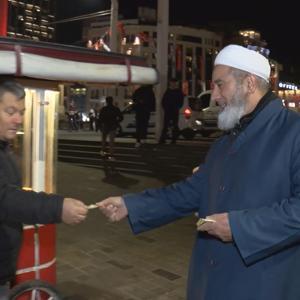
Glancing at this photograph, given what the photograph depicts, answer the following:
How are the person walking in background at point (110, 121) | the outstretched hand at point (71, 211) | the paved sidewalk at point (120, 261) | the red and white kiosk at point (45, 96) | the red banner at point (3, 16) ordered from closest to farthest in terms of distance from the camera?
1. the outstretched hand at point (71, 211)
2. the red and white kiosk at point (45, 96)
3. the red banner at point (3, 16)
4. the paved sidewalk at point (120, 261)
5. the person walking in background at point (110, 121)

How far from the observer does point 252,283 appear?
2396mm

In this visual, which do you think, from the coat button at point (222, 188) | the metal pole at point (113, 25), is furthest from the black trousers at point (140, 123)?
the coat button at point (222, 188)

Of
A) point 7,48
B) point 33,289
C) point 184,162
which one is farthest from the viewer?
point 184,162

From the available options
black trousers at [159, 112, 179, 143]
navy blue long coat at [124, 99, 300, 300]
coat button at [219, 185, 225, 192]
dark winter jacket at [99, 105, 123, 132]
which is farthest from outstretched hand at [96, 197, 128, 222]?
black trousers at [159, 112, 179, 143]

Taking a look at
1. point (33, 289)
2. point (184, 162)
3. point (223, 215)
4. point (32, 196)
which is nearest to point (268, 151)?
point (223, 215)

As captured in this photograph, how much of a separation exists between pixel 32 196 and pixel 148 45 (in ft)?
148

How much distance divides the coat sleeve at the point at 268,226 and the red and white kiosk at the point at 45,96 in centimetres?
150

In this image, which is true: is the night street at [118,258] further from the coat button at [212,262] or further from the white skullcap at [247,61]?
the white skullcap at [247,61]

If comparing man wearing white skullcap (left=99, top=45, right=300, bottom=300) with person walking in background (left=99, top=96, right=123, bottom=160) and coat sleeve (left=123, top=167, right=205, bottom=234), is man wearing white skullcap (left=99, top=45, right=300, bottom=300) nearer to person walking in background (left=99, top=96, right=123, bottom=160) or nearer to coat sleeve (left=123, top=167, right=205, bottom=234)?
coat sleeve (left=123, top=167, right=205, bottom=234)

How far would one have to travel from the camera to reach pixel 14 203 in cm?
259

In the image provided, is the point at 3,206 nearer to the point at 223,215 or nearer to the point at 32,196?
the point at 32,196

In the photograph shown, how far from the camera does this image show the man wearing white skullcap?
2.30m

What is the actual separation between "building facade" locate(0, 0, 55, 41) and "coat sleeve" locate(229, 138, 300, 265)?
9.41ft

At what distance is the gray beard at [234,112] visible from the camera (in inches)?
102
